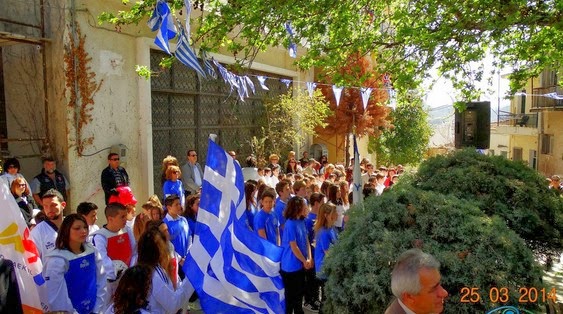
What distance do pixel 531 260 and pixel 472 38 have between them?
14.7 feet

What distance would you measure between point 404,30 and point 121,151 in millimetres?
5778

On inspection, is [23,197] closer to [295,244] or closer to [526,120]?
[295,244]

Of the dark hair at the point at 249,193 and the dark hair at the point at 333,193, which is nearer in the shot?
the dark hair at the point at 249,193

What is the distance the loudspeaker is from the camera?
944cm

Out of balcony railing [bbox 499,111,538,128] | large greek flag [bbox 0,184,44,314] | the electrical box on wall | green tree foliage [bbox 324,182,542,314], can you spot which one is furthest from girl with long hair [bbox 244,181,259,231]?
balcony railing [bbox 499,111,538,128]

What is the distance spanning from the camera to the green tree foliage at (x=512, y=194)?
3865 millimetres

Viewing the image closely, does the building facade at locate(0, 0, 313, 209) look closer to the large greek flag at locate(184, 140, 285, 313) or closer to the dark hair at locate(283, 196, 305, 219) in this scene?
the dark hair at locate(283, 196, 305, 219)

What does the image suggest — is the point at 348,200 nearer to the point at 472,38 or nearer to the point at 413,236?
the point at 472,38

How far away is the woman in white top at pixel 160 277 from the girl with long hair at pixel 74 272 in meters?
0.57

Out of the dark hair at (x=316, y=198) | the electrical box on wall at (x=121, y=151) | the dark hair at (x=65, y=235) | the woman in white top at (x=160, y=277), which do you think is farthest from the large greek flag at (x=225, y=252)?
the electrical box on wall at (x=121, y=151)

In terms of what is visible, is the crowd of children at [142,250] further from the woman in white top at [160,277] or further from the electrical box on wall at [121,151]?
the electrical box on wall at [121,151]

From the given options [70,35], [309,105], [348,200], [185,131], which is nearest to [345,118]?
[309,105]

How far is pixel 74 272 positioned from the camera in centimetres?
382

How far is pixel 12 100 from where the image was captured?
28.1 feet
